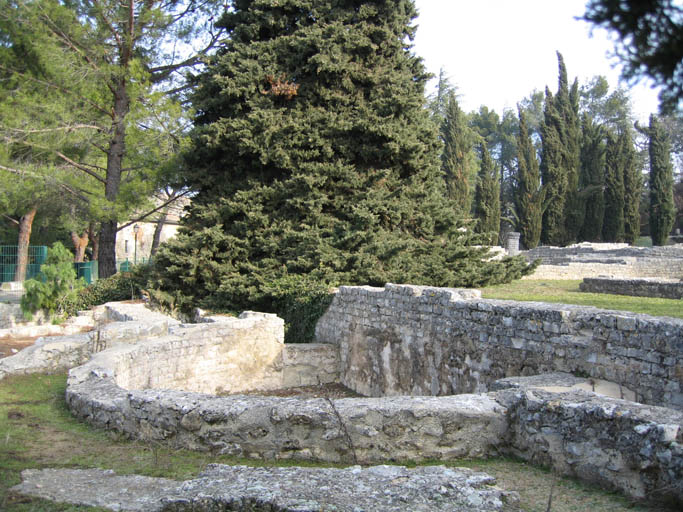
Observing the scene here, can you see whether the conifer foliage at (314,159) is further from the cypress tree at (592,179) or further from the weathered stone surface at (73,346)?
the cypress tree at (592,179)

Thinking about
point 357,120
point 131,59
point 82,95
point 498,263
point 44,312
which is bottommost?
point 44,312

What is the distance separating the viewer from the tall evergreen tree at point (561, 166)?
38.7 meters

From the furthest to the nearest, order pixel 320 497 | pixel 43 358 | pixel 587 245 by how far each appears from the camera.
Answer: pixel 587 245
pixel 43 358
pixel 320 497

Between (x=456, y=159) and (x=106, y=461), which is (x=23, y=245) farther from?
(x=106, y=461)

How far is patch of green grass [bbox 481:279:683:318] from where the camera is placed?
9.02 metres

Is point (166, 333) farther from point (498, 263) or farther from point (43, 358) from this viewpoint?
point (498, 263)

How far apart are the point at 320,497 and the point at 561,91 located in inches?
1639

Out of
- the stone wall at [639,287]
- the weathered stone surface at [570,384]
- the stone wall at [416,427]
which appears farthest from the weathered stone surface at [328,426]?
the stone wall at [639,287]

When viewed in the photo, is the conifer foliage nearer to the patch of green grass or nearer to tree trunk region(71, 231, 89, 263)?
the patch of green grass

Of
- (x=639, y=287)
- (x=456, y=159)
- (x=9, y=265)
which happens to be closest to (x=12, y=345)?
(x=639, y=287)

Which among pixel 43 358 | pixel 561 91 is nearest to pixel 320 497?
pixel 43 358

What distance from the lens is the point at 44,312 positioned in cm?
1622

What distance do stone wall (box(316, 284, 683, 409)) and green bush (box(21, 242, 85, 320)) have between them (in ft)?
27.7

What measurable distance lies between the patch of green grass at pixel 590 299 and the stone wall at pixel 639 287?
550 mm
